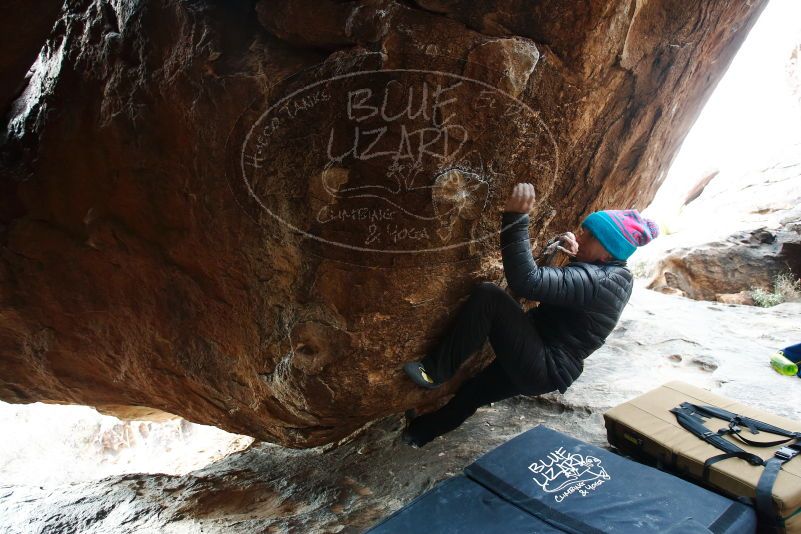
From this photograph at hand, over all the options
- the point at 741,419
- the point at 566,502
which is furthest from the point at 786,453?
the point at 566,502

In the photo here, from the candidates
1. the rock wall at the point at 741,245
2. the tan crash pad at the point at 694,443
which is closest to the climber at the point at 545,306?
the tan crash pad at the point at 694,443

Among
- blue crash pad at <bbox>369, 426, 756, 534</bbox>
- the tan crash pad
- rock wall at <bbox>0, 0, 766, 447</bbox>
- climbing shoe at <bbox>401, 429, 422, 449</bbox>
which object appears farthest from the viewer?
climbing shoe at <bbox>401, 429, 422, 449</bbox>

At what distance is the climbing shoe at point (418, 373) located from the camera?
2627 mm

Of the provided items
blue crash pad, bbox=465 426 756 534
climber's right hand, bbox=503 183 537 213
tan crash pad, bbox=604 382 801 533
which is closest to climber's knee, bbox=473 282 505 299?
climber's right hand, bbox=503 183 537 213

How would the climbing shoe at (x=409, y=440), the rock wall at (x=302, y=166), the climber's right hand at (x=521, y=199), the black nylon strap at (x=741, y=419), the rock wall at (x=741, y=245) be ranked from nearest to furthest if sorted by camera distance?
the rock wall at (x=302, y=166) < the climber's right hand at (x=521, y=199) < the black nylon strap at (x=741, y=419) < the climbing shoe at (x=409, y=440) < the rock wall at (x=741, y=245)

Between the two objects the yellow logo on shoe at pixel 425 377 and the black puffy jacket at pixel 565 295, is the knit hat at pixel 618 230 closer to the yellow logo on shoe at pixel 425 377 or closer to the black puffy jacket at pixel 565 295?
the black puffy jacket at pixel 565 295

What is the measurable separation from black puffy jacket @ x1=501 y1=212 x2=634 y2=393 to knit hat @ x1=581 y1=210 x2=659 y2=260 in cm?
9

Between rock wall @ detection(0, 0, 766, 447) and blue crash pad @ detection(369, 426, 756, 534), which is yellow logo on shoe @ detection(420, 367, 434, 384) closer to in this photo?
rock wall @ detection(0, 0, 766, 447)

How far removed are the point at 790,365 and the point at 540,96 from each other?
3.30 m

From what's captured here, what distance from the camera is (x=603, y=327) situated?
107 inches

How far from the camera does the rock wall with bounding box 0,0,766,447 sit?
1.99 m

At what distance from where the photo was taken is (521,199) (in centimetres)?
231

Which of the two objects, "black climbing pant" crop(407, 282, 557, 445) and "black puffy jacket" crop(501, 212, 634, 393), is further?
"black climbing pant" crop(407, 282, 557, 445)

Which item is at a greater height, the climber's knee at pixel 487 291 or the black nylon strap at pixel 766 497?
the climber's knee at pixel 487 291
